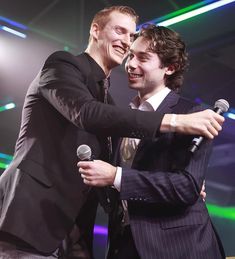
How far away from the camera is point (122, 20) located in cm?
183

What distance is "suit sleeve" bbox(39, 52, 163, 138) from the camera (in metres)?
1.15

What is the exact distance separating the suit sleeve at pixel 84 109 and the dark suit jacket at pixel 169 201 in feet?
0.47

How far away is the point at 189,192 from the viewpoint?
48.3 inches

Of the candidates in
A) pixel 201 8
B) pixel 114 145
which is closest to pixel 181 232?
pixel 114 145

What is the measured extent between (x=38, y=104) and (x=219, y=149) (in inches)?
222

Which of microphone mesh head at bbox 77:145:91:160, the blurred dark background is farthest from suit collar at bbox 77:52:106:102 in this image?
the blurred dark background

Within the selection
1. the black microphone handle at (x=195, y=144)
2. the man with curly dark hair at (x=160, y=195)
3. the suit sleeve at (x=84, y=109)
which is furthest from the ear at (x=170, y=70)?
the black microphone handle at (x=195, y=144)

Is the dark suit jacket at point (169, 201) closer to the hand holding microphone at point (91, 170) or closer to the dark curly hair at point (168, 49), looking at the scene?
the hand holding microphone at point (91, 170)

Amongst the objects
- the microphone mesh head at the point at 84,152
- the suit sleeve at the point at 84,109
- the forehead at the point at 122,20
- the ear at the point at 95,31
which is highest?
the forehead at the point at 122,20

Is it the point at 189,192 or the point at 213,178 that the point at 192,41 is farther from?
the point at 189,192

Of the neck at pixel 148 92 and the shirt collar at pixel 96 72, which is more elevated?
the shirt collar at pixel 96 72

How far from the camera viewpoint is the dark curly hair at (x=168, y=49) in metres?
1.53

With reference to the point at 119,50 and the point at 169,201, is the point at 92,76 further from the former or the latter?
the point at 169,201

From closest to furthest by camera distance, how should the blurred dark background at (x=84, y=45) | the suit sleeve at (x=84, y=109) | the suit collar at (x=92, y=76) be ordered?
the suit sleeve at (x=84, y=109) → the suit collar at (x=92, y=76) → the blurred dark background at (x=84, y=45)
